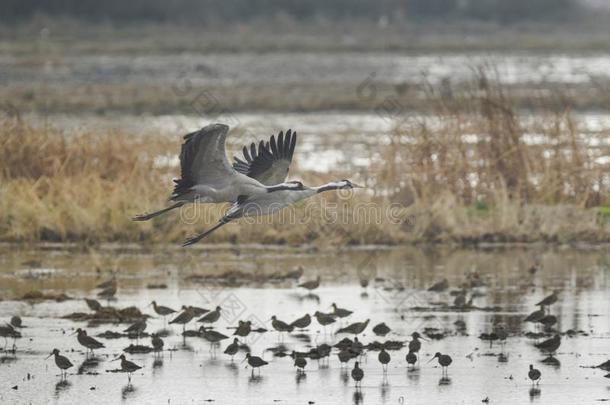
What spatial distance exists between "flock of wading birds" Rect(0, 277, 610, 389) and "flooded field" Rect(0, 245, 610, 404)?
92 millimetres

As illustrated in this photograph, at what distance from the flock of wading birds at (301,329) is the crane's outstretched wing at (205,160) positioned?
1.38m

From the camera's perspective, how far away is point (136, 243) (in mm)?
20641

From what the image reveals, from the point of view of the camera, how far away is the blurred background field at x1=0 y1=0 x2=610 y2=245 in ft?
68.1

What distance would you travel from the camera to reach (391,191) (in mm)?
21719

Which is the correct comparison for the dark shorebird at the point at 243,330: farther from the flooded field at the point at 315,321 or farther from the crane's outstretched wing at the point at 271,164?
the crane's outstretched wing at the point at 271,164

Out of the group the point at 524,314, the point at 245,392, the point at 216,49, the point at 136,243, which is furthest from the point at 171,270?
the point at 216,49

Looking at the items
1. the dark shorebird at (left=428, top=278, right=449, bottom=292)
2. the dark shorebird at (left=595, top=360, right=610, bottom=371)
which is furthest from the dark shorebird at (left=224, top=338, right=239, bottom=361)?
the dark shorebird at (left=428, top=278, right=449, bottom=292)

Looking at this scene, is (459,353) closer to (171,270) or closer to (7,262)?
(171,270)

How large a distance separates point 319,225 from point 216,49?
63191 mm

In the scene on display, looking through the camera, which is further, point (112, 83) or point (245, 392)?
point (112, 83)

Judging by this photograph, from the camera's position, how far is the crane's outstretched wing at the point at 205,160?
42.6ft

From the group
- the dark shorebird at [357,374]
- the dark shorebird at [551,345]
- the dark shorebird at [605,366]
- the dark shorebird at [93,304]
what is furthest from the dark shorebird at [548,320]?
the dark shorebird at [93,304]

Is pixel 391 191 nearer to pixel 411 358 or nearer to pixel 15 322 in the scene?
Result: pixel 15 322

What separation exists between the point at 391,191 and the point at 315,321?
6.68 meters
